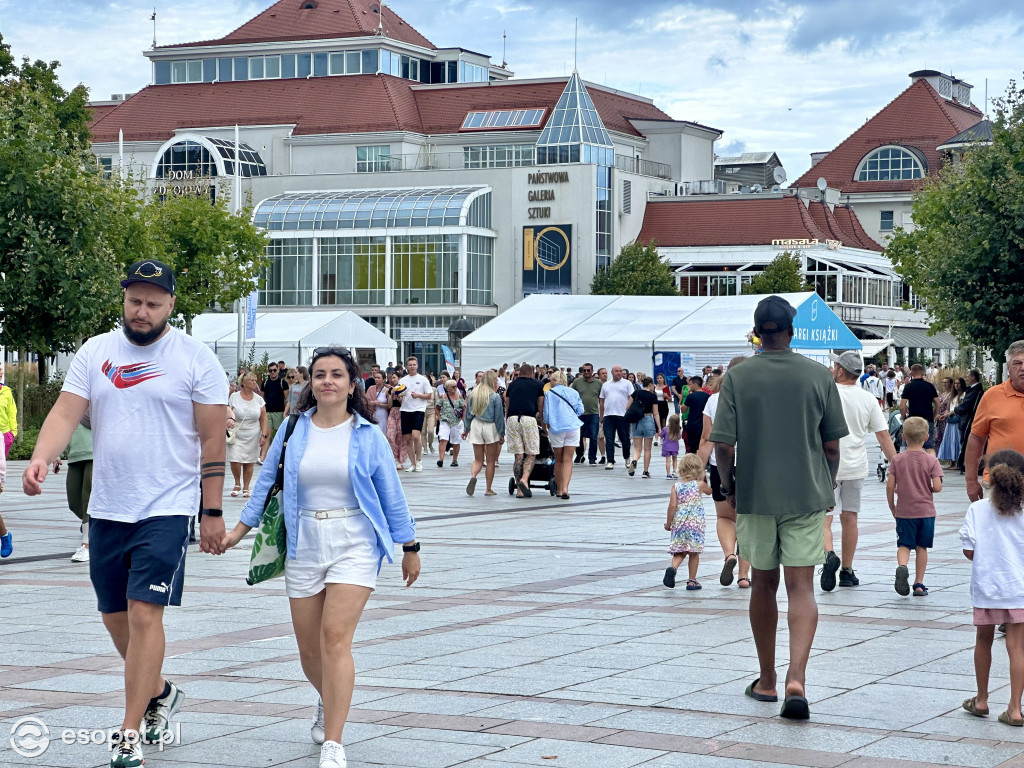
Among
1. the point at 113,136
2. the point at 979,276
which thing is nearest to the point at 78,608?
the point at 979,276

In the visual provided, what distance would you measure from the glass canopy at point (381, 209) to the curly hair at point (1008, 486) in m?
61.8

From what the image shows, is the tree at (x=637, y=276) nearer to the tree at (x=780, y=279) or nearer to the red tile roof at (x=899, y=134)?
the tree at (x=780, y=279)

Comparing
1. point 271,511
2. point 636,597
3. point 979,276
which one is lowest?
point 636,597

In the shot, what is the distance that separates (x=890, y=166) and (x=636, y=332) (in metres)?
59.4

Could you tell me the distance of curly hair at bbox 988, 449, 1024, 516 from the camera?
6.84 m

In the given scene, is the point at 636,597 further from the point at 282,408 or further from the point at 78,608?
the point at 282,408

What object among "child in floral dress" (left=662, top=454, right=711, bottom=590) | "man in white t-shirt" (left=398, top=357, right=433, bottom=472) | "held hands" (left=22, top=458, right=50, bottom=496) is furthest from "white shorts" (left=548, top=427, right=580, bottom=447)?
"held hands" (left=22, top=458, right=50, bottom=496)

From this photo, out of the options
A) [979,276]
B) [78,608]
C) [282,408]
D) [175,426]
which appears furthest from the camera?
[979,276]

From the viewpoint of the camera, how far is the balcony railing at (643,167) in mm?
76125

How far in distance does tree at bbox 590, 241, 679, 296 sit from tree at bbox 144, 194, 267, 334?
23.4 m

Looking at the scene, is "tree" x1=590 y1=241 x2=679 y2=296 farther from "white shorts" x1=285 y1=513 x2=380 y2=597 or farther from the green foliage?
"white shorts" x1=285 y1=513 x2=380 y2=597

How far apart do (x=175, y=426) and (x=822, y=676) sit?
3.47 metres

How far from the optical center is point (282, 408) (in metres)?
24.0

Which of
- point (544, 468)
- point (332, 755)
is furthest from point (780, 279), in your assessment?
point (332, 755)
